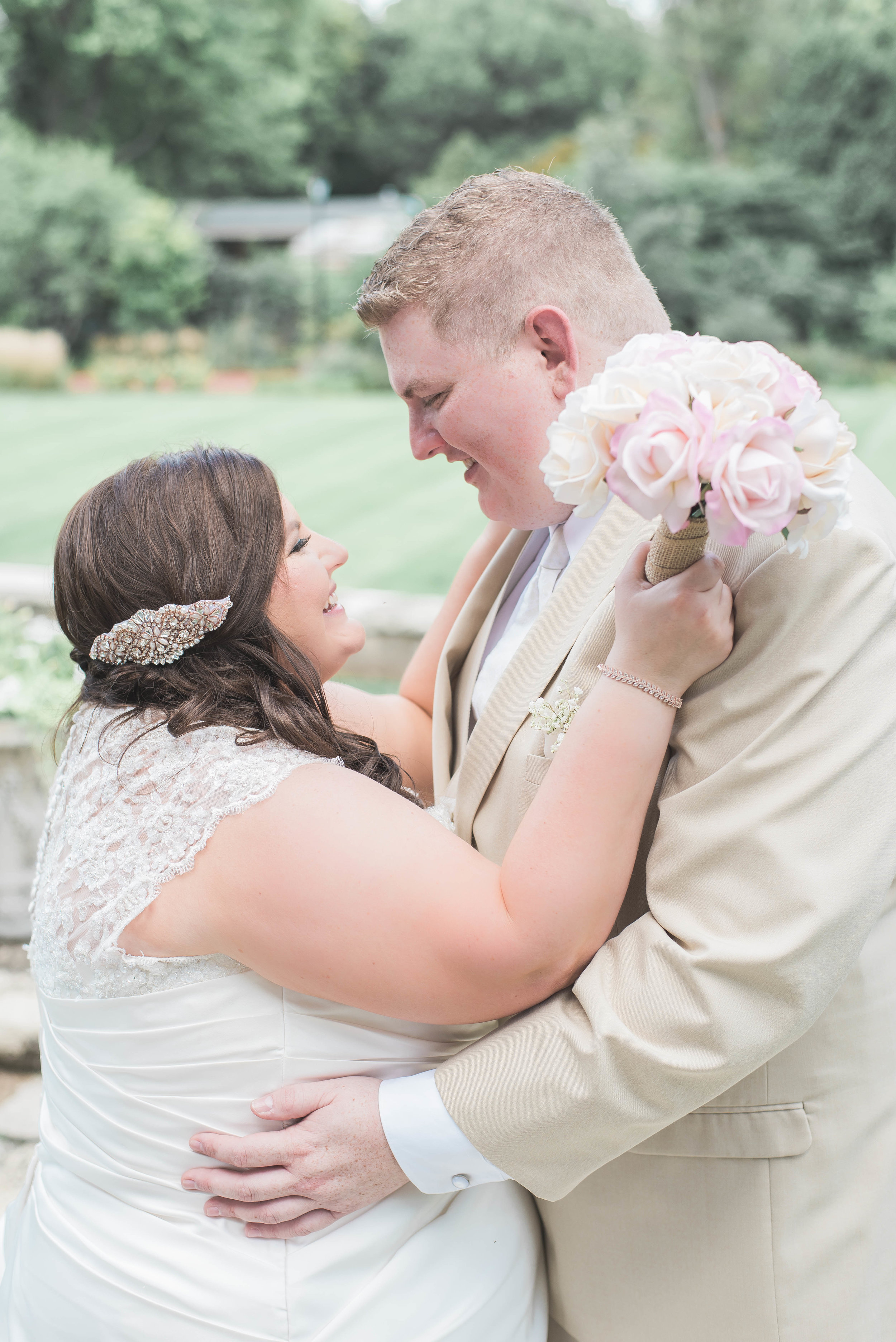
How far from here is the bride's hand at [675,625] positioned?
58.6 inches

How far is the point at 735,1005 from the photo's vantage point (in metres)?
1.50

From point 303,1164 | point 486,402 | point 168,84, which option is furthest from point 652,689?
point 168,84

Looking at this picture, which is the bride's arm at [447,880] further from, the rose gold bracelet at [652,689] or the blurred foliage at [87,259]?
the blurred foliage at [87,259]

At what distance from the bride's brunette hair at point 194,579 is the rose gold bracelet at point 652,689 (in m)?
0.55

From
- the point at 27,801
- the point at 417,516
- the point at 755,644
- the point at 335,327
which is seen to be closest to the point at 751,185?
the point at 335,327

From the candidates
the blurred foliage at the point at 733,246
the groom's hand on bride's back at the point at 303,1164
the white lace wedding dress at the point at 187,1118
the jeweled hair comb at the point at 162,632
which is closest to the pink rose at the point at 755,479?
the white lace wedding dress at the point at 187,1118

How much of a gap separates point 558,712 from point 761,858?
0.46m

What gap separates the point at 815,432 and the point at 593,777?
57cm

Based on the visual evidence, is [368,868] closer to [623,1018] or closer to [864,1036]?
[623,1018]

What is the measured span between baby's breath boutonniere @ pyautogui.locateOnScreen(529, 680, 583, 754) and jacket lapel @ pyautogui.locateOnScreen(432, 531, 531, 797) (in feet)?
1.57

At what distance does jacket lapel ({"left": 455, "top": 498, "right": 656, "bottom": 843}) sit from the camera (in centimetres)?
192

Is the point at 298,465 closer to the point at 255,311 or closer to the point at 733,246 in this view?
the point at 733,246

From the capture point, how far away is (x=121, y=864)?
1.75 metres

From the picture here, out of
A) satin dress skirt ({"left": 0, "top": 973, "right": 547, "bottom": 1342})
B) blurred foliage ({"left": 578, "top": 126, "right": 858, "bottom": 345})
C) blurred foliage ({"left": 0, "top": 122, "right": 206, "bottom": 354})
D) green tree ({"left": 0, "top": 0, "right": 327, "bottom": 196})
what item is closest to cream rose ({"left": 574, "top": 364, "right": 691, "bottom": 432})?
satin dress skirt ({"left": 0, "top": 973, "right": 547, "bottom": 1342})
